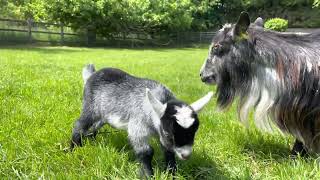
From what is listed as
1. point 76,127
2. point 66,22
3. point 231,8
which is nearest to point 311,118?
point 76,127

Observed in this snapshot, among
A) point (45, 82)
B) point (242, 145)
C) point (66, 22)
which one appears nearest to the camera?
point (242, 145)

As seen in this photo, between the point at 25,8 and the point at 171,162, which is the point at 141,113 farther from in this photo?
the point at 25,8

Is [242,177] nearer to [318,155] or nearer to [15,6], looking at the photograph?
[318,155]

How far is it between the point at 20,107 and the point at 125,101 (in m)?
1.99

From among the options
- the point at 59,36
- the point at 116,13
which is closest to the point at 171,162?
the point at 116,13

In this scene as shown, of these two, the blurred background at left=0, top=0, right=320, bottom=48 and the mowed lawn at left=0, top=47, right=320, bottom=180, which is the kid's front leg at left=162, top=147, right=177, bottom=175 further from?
the blurred background at left=0, top=0, right=320, bottom=48

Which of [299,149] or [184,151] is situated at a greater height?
[184,151]

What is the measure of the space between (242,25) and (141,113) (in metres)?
1.15

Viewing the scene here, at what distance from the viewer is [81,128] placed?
12.2 ft

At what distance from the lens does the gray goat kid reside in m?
2.76

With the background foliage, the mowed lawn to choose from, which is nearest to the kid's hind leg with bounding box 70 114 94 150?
the mowed lawn

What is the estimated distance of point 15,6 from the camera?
28.7 meters

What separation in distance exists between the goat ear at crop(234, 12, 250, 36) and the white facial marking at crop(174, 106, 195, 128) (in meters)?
1.10

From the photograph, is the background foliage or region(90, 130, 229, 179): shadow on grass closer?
region(90, 130, 229, 179): shadow on grass
